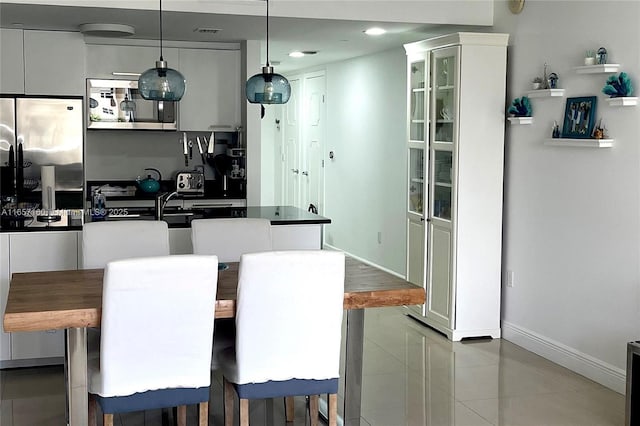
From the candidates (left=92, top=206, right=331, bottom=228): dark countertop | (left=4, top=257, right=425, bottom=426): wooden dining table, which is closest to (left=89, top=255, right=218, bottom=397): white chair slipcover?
(left=4, top=257, right=425, bottom=426): wooden dining table

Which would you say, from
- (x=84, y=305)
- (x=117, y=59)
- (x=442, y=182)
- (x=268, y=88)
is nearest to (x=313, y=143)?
(x=117, y=59)

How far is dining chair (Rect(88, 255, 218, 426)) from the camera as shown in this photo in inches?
120

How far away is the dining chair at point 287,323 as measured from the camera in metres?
3.21

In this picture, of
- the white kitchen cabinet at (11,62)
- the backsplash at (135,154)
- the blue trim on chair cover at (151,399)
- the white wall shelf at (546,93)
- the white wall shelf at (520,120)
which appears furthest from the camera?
the backsplash at (135,154)

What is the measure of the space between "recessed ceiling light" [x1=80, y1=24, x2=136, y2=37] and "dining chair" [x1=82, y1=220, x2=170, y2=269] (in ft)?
7.37

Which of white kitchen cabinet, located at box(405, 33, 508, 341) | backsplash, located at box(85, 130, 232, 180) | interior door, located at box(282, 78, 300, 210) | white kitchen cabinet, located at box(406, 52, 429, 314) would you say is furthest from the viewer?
interior door, located at box(282, 78, 300, 210)

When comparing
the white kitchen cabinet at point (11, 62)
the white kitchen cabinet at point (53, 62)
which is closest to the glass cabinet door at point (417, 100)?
the white kitchen cabinet at point (53, 62)

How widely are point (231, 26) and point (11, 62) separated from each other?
72.4 inches

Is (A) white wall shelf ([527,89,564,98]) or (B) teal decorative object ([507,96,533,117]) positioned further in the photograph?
(B) teal decorative object ([507,96,533,117])

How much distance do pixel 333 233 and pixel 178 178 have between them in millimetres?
2767

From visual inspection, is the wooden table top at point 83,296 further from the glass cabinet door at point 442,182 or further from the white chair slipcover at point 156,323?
the glass cabinet door at point 442,182

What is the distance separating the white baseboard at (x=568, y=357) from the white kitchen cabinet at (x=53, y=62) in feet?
13.0

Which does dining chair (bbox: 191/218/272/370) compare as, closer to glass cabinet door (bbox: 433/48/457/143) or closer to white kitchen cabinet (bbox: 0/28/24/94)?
glass cabinet door (bbox: 433/48/457/143)

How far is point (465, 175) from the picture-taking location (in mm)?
5594
